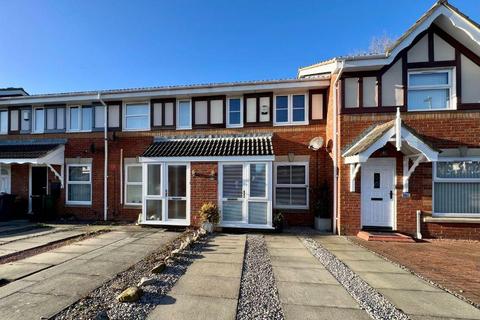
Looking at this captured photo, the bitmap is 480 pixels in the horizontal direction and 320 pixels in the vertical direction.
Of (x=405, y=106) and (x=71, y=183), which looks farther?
(x=71, y=183)

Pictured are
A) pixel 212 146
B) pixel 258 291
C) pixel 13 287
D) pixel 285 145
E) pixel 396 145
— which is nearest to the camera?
pixel 258 291

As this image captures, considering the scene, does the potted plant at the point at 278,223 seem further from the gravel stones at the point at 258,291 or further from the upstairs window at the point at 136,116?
the upstairs window at the point at 136,116

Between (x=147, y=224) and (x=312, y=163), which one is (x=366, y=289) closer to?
(x=312, y=163)

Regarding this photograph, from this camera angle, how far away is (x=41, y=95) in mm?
Answer: 11594

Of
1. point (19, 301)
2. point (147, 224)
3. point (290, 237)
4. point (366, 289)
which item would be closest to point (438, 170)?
point (290, 237)

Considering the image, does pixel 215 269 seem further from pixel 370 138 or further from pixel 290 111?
pixel 290 111

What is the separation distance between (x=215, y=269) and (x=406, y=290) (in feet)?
11.6

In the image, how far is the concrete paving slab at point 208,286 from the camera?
14.1 feet

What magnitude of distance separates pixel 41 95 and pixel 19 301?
34.9 feet

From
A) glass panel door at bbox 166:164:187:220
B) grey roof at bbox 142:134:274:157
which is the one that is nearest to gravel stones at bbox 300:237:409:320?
grey roof at bbox 142:134:274:157

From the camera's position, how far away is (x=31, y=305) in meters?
3.89

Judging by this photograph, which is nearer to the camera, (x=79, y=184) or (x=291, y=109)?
(x=291, y=109)

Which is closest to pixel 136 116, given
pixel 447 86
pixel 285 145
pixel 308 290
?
pixel 285 145

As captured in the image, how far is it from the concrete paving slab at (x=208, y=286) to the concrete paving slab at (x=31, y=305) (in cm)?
168
